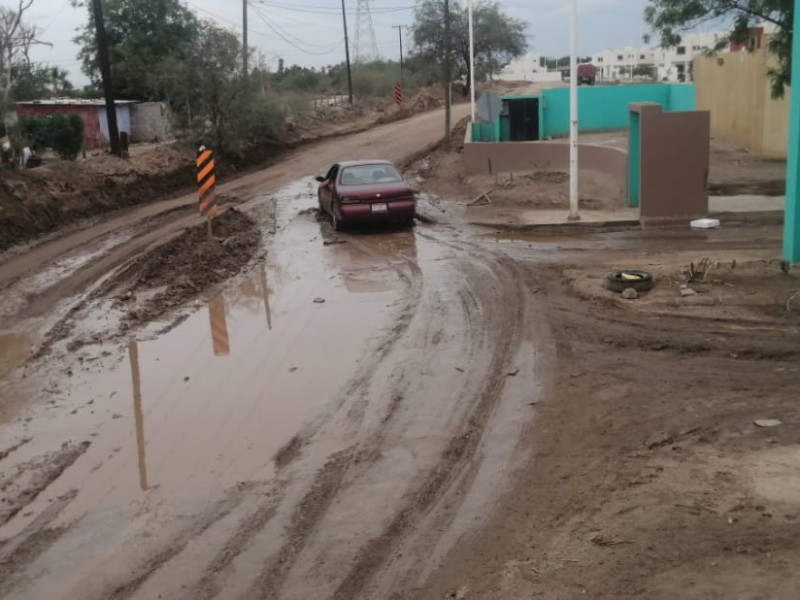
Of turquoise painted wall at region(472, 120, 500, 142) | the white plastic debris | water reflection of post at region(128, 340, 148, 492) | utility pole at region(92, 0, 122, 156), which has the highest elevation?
utility pole at region(92, 0, 122, 156)

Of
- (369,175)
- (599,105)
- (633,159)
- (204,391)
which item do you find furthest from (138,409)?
(599,105)

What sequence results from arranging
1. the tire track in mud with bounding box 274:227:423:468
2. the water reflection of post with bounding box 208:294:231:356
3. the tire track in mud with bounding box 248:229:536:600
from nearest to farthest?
the tire track in mud with bounding box 248:229:536:600
the tire track in mud with bounding box 274:227:423:468
the water reflection of post with bounding box 208:294:231:356

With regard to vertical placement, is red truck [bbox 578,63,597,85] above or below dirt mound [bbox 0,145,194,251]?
above

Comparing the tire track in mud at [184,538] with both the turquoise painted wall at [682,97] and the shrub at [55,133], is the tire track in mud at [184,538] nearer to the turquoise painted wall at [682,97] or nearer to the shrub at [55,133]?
the shrub at [55,133]

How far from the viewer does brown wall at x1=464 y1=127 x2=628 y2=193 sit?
23.9 metres

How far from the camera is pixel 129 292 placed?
14.0m

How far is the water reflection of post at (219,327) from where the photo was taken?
35.6 ft

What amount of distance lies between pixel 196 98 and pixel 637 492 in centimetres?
2973

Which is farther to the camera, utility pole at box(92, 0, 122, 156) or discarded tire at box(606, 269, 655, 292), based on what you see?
utility pole at box(92, 0, 122, 156)

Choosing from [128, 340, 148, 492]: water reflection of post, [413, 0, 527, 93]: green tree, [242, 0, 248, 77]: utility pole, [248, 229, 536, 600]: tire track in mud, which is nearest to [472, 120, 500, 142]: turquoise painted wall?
[242, 0, 248, 77]: utility pole

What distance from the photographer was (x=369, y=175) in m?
19.4

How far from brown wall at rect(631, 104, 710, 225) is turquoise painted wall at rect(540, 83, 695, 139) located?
1882cm

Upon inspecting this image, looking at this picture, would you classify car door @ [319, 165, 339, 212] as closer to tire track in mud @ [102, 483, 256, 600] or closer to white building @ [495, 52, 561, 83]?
tire track in mud @ [102, 483, 256, 600]

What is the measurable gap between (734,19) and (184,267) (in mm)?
13938
